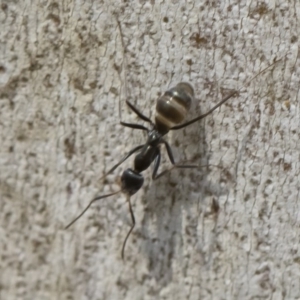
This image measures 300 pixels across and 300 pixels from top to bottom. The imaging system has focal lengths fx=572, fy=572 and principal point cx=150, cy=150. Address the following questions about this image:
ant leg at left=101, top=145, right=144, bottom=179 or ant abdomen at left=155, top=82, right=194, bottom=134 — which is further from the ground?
ant abdomen at left=155, top=82, right=194, bottom=134

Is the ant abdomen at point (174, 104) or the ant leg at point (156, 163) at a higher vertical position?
the ant abdomen at point (174, 104)

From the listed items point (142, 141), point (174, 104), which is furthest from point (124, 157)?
point (174, 104)

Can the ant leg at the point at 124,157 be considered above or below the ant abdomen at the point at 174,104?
below

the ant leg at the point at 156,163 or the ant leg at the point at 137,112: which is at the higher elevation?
the ant leg at the point at 137,112

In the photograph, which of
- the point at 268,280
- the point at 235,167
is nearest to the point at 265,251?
the point at 268,280

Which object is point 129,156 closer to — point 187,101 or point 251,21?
point 187,101
